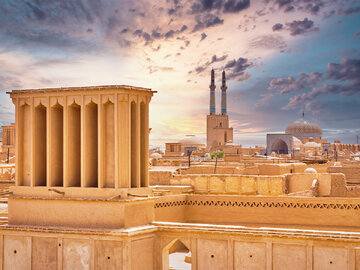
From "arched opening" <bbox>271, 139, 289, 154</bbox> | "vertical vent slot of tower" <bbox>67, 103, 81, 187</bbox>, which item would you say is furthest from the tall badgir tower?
"vertical vent slot of tower" <bbox>67, 103, 81, 187</bbox>

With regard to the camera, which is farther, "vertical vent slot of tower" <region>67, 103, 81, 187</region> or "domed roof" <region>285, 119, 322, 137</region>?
"domed roof" <region>285, 119, 322, 137</region>

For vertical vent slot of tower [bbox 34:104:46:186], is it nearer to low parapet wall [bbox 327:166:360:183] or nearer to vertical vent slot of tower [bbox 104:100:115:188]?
vertical vent slot of tower [bbox 104:100:115:188]

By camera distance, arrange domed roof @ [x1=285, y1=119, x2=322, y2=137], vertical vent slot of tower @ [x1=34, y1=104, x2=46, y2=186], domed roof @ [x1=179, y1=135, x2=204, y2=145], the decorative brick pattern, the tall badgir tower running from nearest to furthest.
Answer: vertical vent slot of tower @ [x1=34, y1=104, x2=46, y2=186], the decorative brick pattern, domed roof @ [x1=179, y1=135, x2=204, y2=145], domed roof @ [x1=285, y1=119, x2=322, y2=137], the tall badgir tower

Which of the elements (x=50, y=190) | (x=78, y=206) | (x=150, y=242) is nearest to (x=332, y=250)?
(x=150, y=242)

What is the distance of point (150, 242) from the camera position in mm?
9992

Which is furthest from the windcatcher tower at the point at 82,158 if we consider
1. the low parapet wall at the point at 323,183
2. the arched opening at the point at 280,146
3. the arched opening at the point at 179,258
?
the arched opening at the point at 280,146

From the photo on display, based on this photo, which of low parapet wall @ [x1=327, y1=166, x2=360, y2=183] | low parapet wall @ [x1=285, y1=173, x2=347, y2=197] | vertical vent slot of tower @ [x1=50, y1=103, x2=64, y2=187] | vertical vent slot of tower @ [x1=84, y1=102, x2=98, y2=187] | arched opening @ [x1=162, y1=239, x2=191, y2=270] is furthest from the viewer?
low parapet wall @ [x1=327, y1=166, x2=360, y2=183]

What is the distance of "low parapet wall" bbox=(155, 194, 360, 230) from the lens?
1296cm

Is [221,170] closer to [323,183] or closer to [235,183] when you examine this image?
[235,183]

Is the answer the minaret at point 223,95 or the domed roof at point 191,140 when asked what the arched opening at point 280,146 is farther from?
the minaret at point 223,95

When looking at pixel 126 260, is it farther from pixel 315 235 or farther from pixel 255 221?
pixel 255 221

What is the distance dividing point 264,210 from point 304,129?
245ft

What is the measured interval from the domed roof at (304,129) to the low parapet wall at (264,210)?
72.3 m

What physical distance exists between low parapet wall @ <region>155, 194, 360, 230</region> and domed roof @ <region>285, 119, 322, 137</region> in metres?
72.3
